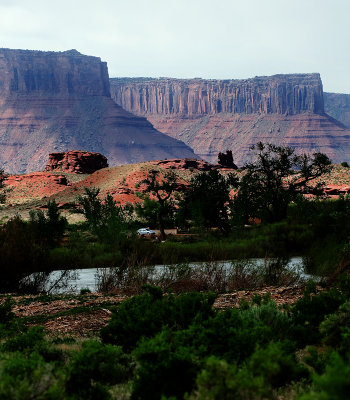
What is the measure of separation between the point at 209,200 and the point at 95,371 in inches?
1627

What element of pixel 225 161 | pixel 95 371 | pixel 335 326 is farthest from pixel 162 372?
pixel 225 161

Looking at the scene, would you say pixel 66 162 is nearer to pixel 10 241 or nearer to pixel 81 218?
pixel 81 218

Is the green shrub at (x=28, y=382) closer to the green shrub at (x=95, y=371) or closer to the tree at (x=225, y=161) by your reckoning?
the green shrub at (x=95, y=371)

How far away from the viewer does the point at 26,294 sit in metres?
21.7

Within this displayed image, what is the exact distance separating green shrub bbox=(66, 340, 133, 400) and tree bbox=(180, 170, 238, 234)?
39.8 m

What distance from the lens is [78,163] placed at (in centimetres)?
12950

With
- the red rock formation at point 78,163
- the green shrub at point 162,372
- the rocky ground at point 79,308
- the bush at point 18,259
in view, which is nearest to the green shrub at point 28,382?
the green shrub at point 162,372

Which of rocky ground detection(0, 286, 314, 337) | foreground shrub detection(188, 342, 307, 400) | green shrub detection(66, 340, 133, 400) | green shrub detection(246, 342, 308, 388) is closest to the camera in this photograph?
foreground shrub detection(188, 342, 307, 400)

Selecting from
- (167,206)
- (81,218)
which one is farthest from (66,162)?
(167,206)

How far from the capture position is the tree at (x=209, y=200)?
163 feet

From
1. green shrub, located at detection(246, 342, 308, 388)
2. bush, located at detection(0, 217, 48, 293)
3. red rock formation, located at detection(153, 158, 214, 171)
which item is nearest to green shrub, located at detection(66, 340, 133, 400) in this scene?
green shrub, located at detection(246, 342, 308, 388)

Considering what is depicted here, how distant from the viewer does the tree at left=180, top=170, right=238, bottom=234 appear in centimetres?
4953

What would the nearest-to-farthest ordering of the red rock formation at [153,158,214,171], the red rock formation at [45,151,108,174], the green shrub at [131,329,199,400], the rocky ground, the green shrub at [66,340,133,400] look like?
the green shrub at [131,329,199,400] < the green shrub at [66,340,133,400] < the rocky ground < the red rock formation at [153,158,214,171] < the red rock formation at [45,151,108,174]

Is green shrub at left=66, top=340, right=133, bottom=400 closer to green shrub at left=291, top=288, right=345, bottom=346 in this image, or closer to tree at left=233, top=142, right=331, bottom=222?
green shrub at left=291, top=288, right=345, bottom=346
